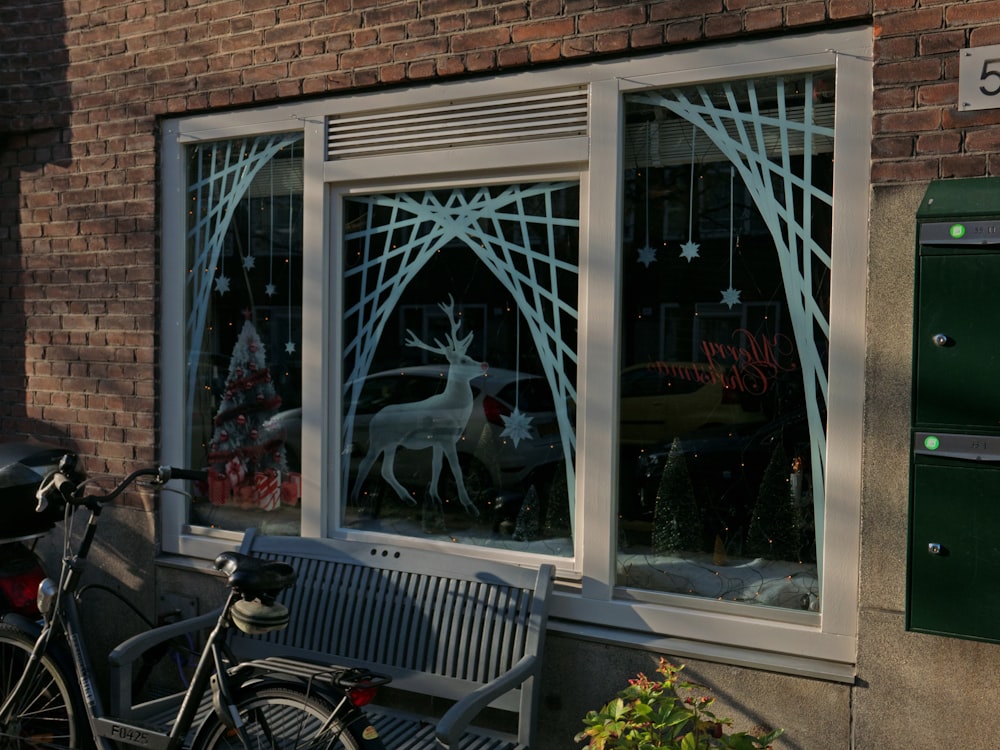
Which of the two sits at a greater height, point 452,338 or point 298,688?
point 452,338

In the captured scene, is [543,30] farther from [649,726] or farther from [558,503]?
[649,726]

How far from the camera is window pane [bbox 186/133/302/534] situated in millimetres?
5246

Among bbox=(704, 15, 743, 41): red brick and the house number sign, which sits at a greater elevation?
bbox=(704, 15, 743, 41): red brick

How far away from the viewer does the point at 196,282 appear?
5.55 m

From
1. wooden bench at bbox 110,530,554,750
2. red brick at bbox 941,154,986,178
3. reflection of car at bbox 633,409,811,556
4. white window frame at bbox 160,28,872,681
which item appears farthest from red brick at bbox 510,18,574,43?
wooden bench at bbox 110,530,554,750

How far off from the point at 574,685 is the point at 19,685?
2.37 m

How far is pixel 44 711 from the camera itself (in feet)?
14.5

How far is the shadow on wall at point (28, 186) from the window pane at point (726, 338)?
350cm

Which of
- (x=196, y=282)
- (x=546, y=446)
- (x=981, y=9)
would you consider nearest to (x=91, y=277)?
(x=196, y=282)

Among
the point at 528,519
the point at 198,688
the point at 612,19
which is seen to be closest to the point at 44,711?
the point at 198,688

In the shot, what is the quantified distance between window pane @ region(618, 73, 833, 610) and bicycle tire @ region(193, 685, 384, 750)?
1.52 meters

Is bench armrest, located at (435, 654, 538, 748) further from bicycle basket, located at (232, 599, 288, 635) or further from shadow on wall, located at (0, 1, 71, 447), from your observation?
shadow on wall, located at (0, 1, 71, 447)

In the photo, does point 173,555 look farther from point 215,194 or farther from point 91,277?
point 215,194

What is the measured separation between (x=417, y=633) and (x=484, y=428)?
1004 mm
